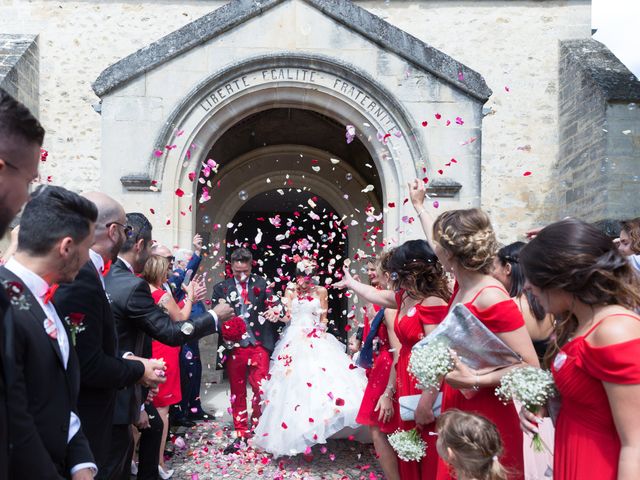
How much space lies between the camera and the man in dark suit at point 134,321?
3.28m

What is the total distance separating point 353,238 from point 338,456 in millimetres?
6644

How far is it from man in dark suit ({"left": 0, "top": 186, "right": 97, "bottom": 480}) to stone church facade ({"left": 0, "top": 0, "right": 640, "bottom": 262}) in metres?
4.86

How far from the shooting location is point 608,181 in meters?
10.5

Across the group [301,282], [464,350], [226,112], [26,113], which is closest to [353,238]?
[301,282]

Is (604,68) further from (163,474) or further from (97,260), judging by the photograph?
(97,260)

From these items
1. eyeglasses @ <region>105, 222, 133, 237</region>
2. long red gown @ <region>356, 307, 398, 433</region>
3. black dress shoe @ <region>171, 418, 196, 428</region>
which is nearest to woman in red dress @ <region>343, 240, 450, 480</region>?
long red gown @ <region>356, 307, 398, 433</region>

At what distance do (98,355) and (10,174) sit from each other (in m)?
1.37

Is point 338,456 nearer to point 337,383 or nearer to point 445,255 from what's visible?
point 337,383

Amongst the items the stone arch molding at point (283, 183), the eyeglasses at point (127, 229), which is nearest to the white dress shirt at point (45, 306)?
the eyeglasses at point (127, 229)

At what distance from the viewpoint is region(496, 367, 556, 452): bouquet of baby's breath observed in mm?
2184

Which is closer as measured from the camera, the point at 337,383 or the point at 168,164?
the point at 337,383

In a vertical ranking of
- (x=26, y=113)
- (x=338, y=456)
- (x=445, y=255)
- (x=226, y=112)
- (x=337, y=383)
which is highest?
(x=226, y=112)

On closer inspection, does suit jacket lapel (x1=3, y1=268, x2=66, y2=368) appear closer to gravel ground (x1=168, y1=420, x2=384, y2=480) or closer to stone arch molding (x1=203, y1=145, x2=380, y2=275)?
gravel ground (x1=168, y1=420, x2=384, y2=480)

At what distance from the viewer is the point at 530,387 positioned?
220 centimetres
